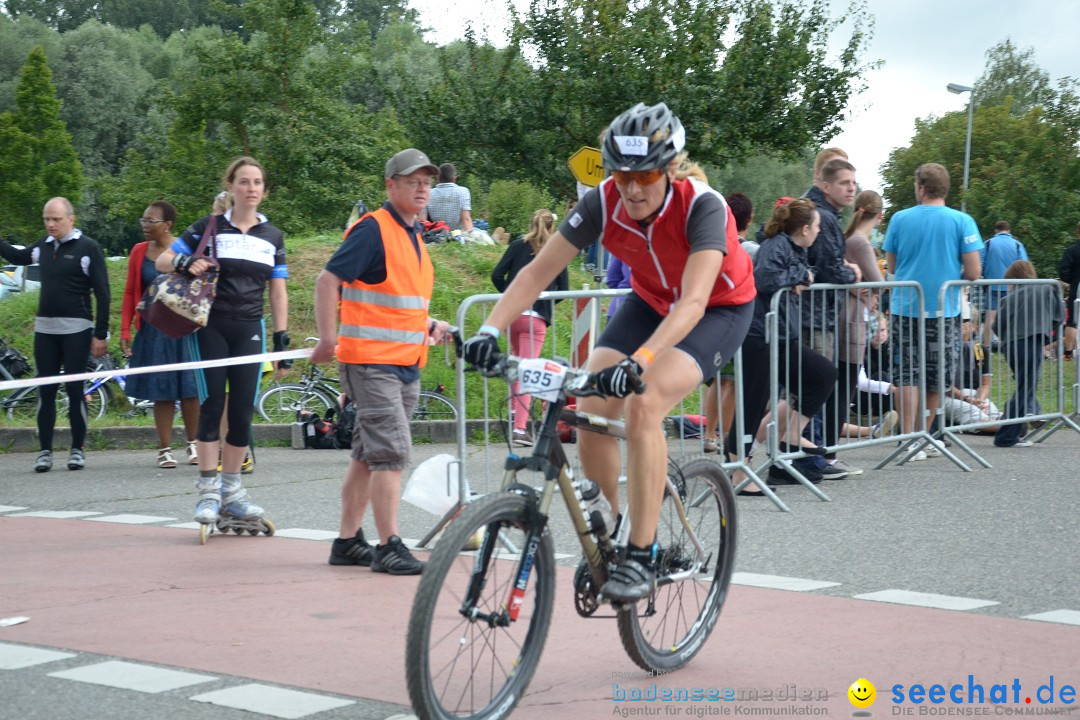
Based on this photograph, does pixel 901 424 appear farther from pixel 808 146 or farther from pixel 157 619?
pixel 808 146

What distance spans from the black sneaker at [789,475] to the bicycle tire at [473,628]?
5977 mm

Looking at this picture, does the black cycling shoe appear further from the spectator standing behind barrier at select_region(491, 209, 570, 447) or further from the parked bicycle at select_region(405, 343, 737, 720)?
the spectator standing behind barrier at select_region(491, 209, 570, 447)

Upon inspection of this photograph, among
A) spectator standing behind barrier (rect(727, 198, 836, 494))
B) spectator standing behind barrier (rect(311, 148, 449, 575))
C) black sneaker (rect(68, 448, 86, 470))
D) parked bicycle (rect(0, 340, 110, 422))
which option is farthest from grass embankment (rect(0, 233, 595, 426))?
spectator standing behind barrier (rect(311, 148, 449, 575))

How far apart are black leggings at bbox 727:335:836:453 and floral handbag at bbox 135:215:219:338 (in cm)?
347

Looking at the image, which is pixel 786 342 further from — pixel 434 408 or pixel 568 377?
pixel 434 408

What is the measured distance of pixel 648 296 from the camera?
5.20 meters

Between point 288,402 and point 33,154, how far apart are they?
1088 inches

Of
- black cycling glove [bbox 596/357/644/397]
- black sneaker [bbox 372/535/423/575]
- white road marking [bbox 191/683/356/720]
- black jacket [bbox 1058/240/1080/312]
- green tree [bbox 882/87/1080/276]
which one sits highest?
green tree [bbox 882/87/1080/276]

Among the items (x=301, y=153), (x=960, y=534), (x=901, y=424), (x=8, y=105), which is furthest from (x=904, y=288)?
(x=8, y=105)

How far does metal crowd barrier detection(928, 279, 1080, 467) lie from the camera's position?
1139 centimetres

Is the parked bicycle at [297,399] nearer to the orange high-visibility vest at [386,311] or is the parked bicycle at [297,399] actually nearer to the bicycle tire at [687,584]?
the orange high-visibility vest at [386,311]

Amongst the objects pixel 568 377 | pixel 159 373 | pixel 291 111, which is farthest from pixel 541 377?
pixel 291 111

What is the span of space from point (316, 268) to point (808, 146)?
1632cm

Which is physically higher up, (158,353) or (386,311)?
(386,311)
